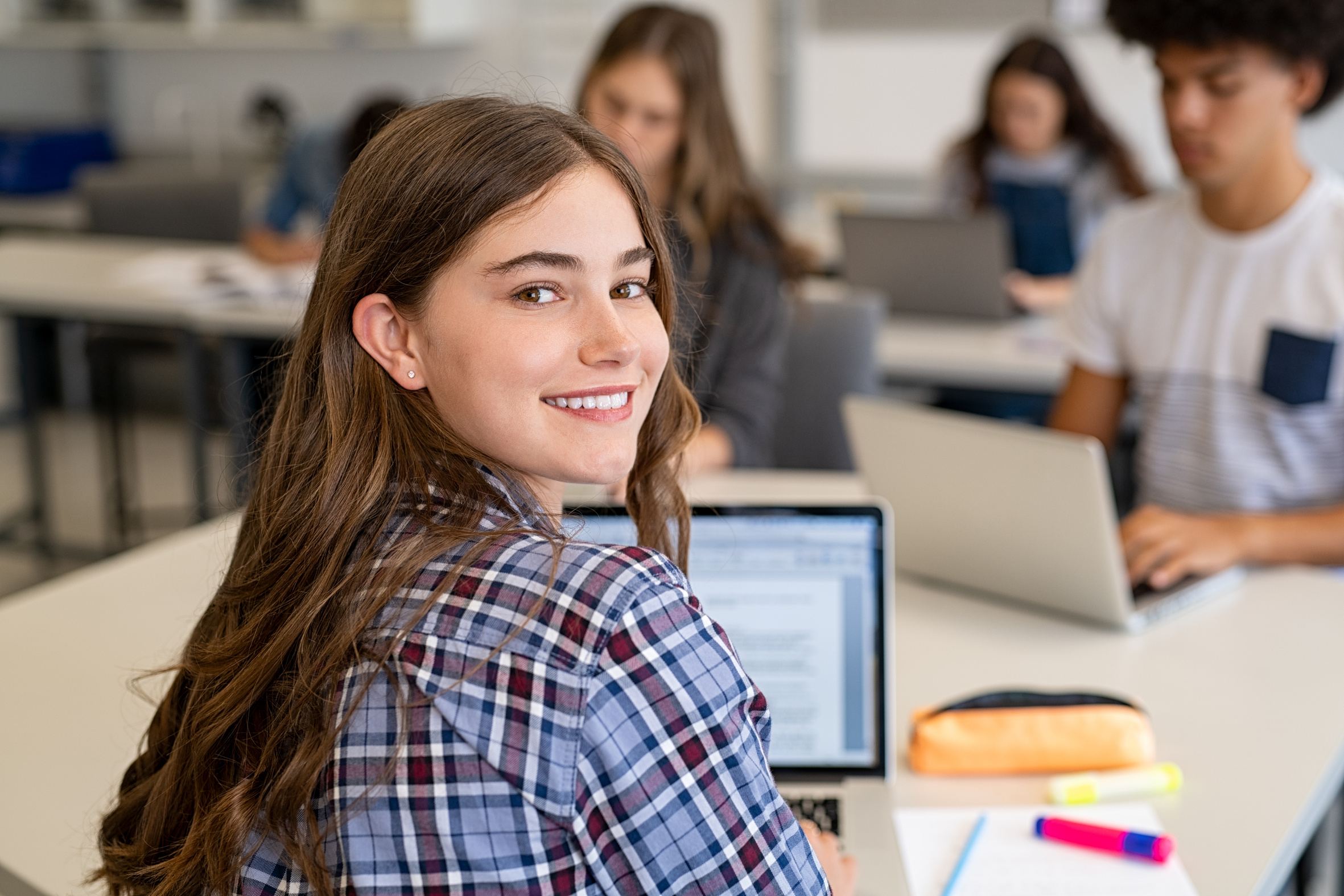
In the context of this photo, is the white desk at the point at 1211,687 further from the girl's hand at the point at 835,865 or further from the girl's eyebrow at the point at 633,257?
the girl's eyebrow at the point at 633,257

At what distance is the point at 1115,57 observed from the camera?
4918 mm

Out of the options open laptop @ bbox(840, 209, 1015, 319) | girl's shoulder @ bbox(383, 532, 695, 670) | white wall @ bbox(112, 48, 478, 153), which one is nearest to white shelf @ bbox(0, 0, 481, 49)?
white wall @ bbox(112, 48, 478, 153)

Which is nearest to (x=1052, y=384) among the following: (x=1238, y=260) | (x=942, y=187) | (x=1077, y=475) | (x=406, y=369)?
(x=1238, y=260)

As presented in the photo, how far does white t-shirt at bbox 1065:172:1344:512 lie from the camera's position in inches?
72.6

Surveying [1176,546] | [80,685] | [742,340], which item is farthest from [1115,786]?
[742,340]

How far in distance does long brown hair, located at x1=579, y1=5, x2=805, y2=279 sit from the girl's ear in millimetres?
1314

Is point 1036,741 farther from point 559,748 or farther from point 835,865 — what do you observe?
point 559,748

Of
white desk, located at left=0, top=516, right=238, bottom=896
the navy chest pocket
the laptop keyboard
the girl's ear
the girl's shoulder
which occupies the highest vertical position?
the girl's ear

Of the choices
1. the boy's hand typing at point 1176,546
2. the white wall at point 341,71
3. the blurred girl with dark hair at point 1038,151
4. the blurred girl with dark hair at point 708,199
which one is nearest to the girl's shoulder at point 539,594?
the boy's hand typing at point 1176,546

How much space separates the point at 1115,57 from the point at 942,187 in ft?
3.86

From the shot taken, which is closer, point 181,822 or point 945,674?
point 181,822

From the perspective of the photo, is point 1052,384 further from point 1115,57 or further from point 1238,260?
point 1115,57

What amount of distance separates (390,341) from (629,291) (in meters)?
0.16

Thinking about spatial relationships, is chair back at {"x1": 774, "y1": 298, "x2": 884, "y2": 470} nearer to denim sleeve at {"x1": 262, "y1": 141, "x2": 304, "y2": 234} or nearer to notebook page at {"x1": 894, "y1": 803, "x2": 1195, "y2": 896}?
notebook page at {"x1": 894, "y1": 803, "x2": 1195, "y2": 896}
